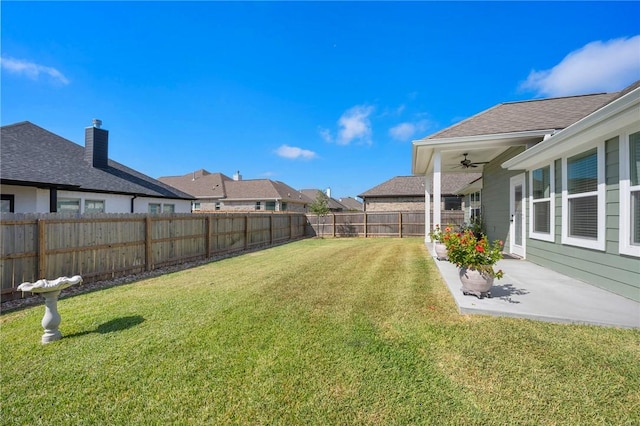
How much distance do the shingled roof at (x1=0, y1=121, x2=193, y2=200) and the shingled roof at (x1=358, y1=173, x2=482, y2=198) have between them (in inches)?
700

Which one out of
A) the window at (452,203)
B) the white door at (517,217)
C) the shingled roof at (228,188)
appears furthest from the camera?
the shingled roof at (228,188)

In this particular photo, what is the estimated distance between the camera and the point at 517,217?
8156 mm

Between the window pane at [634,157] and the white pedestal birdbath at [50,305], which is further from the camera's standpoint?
the window pane at [634,157]

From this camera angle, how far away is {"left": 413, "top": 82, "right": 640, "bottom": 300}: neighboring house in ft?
12.9

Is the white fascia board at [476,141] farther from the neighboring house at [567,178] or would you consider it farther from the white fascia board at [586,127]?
the white fascia board at [586,127]

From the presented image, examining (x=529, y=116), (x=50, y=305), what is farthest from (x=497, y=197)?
(x=50, y=305)

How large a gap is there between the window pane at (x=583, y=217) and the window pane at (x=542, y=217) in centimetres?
83

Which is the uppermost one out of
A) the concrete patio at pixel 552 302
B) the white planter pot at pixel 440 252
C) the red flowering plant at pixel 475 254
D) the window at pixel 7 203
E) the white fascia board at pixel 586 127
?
the white fascia board at pixel 586 127

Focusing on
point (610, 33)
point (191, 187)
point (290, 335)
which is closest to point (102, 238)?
point (290, 335)

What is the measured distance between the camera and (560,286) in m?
4.81

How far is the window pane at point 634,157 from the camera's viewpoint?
3.77 metres

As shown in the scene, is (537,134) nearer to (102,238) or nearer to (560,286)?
(560,286)

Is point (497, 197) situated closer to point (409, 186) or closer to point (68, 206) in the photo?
point (68, 206)

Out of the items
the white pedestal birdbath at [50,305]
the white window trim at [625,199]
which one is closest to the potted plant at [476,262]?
the white window trim at [625,199]
